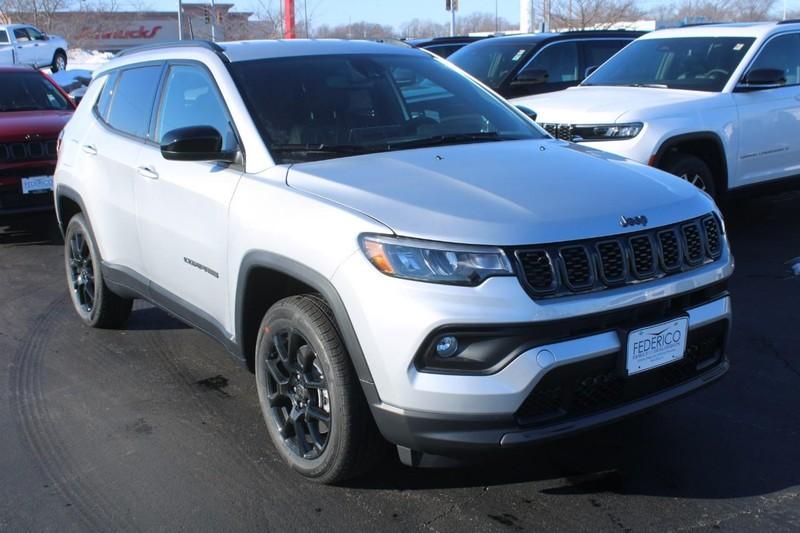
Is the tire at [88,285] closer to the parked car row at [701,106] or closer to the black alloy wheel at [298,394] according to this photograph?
the black alloy wheel at [298,394]

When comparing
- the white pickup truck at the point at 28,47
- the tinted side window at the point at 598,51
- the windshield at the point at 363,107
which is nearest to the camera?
the windshield at the point at 363,107

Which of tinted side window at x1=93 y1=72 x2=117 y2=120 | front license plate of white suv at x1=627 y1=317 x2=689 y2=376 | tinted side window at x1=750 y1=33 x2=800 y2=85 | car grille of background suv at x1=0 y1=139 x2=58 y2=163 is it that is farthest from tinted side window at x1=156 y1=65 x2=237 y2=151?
tinted side window at x1=750 y1=33 x2=800 y2=85

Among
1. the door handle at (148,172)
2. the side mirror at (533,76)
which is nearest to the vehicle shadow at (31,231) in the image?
the door handle at (148,172)

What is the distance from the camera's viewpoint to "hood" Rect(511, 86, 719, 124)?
735 centimetres

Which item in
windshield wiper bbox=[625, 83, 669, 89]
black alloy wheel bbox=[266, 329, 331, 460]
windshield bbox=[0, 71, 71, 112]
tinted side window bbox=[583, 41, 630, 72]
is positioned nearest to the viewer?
black alloy wheel bbox=[266, 329, 331, 460]

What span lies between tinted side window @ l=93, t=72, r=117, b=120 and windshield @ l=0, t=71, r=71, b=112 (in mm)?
4318

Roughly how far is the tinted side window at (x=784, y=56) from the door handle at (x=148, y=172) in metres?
5.72

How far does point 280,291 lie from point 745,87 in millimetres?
5521

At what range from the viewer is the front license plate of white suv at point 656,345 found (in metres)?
3.27

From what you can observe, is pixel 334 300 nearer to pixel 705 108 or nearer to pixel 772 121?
pixel 705 108

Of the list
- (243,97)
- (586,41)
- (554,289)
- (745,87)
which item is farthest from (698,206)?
(586,41)

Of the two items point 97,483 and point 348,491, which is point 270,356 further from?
point 97,483

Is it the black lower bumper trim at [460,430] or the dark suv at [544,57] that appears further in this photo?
the dark suv at [544,57]

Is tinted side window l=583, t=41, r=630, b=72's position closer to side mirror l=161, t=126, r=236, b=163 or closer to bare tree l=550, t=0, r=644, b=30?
side mirror l=161, t=126, r=236, b=163
